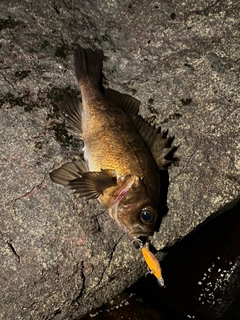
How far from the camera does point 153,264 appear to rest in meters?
4.04

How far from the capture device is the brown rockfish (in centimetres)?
394

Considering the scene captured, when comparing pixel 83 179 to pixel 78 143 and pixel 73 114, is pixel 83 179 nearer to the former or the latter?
pixel 78 143

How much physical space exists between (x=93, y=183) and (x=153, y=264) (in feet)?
3.06

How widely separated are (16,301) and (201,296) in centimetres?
242

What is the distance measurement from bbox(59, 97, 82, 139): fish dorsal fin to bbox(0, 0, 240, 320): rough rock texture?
0.11 metres

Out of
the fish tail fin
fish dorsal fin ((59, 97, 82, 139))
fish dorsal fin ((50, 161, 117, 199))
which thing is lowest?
fish dorsal fin ((50, 161, 117, 199))

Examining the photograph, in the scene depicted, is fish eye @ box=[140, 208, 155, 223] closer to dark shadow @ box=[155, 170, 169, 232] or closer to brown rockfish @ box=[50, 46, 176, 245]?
brown rockfish @ box=[50, 46, 176, 245]

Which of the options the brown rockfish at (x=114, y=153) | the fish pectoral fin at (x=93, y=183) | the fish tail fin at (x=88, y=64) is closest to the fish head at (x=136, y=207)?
the brown rockfish at (x=114, y=153)

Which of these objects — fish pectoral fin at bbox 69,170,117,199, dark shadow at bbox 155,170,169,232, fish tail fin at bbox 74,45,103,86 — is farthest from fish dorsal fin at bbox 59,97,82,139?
dark shadow at bbox 155,170,169,232

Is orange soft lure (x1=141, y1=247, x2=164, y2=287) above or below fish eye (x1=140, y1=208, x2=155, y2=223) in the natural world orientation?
below

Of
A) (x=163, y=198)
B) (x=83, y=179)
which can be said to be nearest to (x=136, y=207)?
(x=83, y=179)

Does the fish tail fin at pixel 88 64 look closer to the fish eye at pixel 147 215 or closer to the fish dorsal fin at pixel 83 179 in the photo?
the fish dorsal fin at pixel 83 179

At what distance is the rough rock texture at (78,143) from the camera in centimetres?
408

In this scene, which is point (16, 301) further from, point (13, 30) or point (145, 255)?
point (13, 30)
